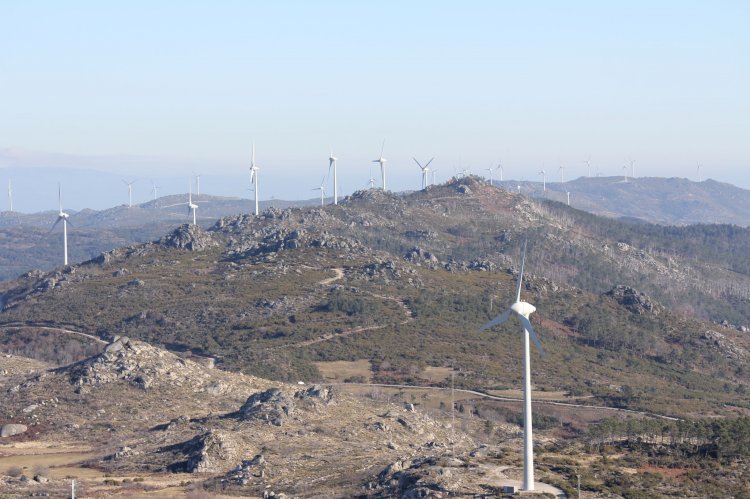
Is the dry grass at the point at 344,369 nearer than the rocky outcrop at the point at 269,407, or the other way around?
the rocky outcrop at the point at 269,407

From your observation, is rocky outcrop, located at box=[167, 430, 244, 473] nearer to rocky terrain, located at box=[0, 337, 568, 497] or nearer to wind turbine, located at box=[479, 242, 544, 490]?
rocky terrain, located at box=[0, 337, 568, 497]

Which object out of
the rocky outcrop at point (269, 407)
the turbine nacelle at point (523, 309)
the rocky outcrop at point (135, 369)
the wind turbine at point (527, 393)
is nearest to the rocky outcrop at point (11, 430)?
the rocky outcrop at point (135, 369)

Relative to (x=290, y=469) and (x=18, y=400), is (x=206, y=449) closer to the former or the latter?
(x=290, y=469)

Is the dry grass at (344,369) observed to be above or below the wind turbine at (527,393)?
below

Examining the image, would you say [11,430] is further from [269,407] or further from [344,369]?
[344,369]

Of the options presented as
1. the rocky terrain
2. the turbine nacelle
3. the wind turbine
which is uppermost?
the turbine nacelle

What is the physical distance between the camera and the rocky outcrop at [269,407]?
407ft

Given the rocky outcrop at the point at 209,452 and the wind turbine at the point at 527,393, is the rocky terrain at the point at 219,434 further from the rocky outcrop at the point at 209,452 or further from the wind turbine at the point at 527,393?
the wind turbine at the point at 527,393

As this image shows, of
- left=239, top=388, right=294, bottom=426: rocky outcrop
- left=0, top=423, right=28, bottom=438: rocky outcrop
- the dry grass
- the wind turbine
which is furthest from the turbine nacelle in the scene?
the dry grass

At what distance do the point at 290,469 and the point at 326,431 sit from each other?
15.4 meters

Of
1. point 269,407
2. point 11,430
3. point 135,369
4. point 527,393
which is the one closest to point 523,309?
point 527,393

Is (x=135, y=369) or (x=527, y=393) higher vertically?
(x=527, y=393)

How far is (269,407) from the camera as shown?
415ft

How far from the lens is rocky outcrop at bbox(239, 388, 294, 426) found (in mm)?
124100
